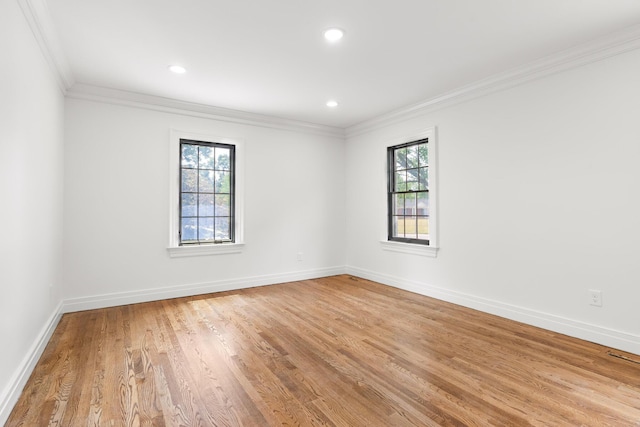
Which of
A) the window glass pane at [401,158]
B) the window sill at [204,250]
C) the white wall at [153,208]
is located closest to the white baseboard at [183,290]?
the white wall at [153,208]

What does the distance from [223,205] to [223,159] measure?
67cm

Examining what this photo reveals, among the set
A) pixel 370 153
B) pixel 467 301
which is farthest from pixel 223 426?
pixel 370 153

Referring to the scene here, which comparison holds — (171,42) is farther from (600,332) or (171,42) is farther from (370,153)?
(600,332)

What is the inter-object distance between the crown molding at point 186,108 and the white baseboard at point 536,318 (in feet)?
9.27

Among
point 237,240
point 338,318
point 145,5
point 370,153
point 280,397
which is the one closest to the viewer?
point 280,397

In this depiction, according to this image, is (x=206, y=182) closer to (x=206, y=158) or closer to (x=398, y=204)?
(x=206, y=158)

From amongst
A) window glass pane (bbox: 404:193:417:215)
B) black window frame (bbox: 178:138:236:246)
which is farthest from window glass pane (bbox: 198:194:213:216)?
window glass pane (bbox: 404:193:417:215)

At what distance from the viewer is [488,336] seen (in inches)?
119

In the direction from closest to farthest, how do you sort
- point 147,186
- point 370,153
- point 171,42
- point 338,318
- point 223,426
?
point 223,426 → point 171,42 → point 338,318 → point 147,186 → point 370,153

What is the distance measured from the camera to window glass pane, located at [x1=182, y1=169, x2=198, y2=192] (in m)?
4.56

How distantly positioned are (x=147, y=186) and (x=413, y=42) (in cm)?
348

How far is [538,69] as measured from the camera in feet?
10.6

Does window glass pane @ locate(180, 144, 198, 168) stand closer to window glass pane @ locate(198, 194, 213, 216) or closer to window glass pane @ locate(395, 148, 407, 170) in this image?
window glass pane @ locate(198, 194, 213, 216)

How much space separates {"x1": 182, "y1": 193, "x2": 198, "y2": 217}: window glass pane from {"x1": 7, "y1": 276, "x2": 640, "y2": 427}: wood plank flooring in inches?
55.2
